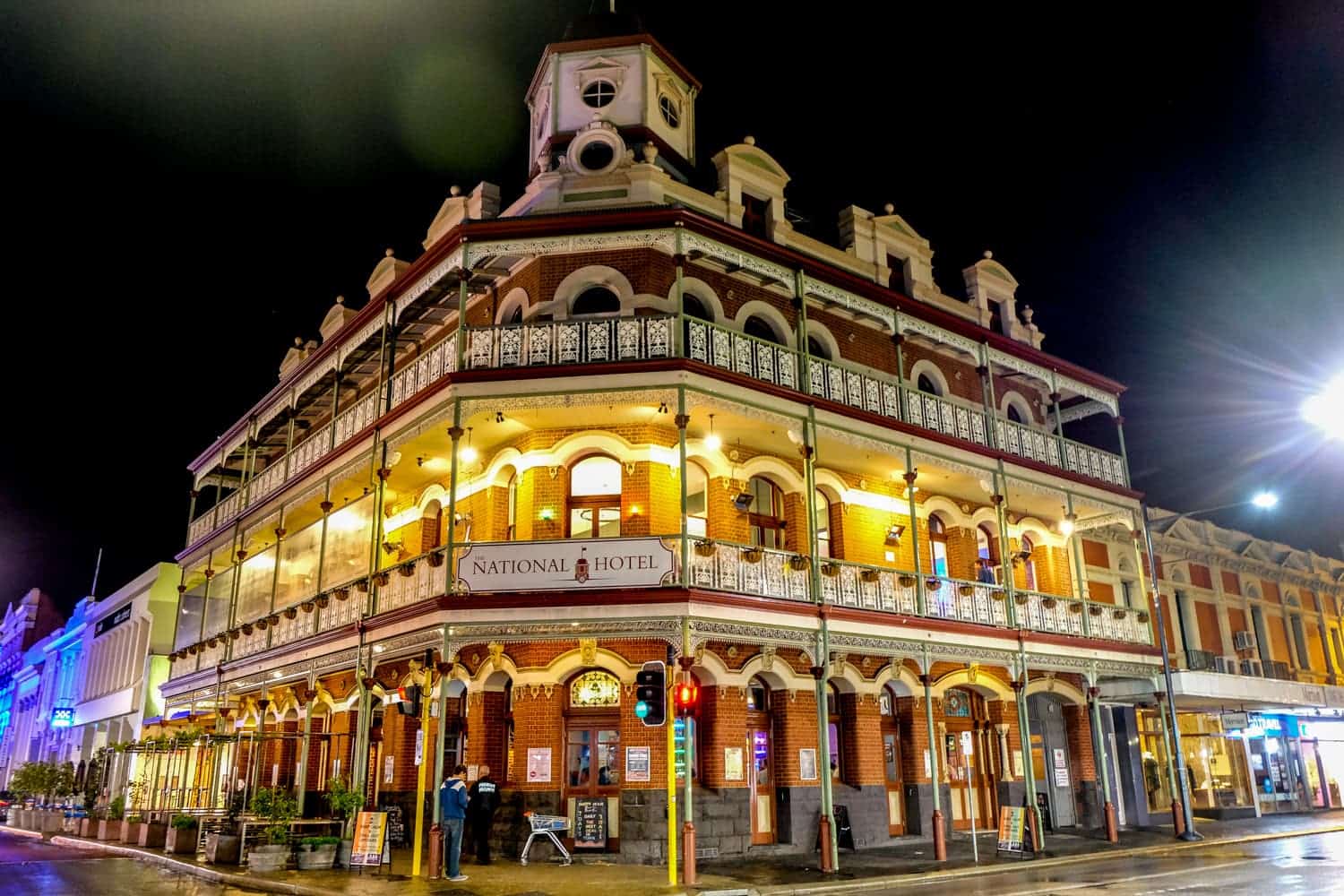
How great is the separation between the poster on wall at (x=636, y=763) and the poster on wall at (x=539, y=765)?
1.35 meters

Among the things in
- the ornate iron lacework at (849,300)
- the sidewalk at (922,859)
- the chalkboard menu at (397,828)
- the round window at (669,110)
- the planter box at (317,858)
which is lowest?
the sidewalk at (922,859)

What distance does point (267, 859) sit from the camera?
15.6m

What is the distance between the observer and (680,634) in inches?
605

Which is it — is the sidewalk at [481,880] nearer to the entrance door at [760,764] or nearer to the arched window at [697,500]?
the entrance door at [760,764]

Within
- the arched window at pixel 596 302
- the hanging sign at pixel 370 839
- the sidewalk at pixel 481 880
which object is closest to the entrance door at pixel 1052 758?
the sidewalk at pixel 481 880

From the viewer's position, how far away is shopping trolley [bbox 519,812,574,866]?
15.8 meters

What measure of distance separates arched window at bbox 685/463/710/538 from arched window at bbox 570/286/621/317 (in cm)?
343

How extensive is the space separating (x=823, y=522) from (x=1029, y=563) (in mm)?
6973

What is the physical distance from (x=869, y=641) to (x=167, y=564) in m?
28.3

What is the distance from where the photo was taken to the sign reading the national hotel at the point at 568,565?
15625 mm

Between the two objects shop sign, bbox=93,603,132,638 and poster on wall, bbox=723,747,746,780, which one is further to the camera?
shop sign, bbox=93,603,132,638

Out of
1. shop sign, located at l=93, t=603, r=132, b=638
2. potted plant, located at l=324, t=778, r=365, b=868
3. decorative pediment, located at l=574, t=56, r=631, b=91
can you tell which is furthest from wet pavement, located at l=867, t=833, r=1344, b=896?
shop sign, located at l=93, t=603, r=132, b=638

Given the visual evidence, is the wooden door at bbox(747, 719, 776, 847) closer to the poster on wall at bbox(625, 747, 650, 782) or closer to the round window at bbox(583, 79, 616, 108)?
the poster on wall at bbox(625, 747, 650, 782)

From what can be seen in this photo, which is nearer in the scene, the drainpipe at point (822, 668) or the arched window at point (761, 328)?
the drainpipe at point (822, 668)
